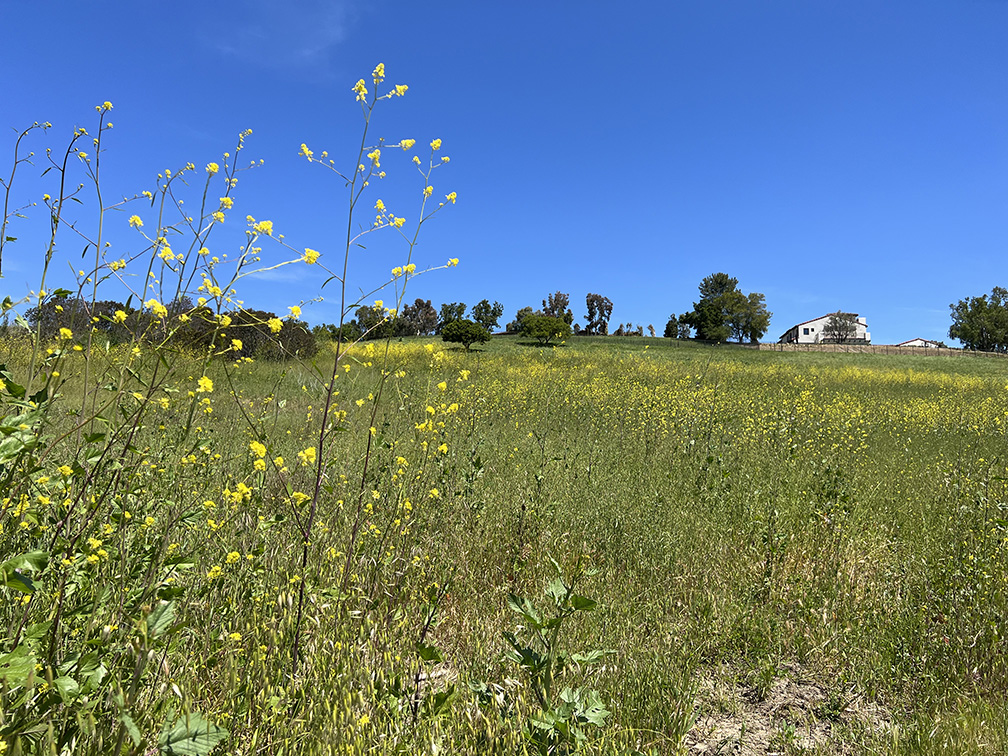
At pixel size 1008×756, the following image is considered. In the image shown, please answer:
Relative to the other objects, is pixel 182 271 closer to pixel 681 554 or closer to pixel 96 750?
pixel 96 750

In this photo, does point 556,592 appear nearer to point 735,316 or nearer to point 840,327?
point 735,316

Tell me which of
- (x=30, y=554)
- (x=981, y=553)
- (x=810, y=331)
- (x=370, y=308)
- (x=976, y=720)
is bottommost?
(x=976, y=720)

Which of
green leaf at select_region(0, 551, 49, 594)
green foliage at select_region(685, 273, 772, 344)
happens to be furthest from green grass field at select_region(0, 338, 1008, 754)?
green foliage at select_region(685, 273, 772, 344)

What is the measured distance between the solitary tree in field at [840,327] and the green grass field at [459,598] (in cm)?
7926

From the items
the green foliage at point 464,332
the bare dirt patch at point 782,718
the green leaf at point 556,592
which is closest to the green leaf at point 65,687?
the green leaf at point 556,592

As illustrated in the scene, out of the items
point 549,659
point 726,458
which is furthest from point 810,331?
point 549,659

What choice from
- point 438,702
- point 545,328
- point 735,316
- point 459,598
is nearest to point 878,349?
point 735,316

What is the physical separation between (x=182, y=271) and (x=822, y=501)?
4789mm

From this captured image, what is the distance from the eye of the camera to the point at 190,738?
114cm

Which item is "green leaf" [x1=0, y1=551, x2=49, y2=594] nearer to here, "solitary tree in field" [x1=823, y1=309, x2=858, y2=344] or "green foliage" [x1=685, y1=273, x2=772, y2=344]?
"green foliage" [x1=685, y1=273, x2=772, y2=344]

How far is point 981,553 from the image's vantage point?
10.8 ft

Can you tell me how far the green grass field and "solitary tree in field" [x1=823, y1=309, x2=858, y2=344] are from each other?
260 ft

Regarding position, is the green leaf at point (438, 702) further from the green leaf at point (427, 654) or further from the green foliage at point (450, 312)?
the green foliage at point (450, 312)

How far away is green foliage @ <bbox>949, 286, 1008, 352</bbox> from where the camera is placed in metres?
58.5
